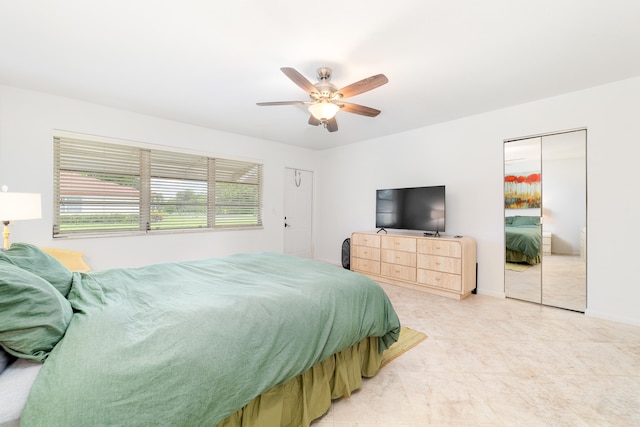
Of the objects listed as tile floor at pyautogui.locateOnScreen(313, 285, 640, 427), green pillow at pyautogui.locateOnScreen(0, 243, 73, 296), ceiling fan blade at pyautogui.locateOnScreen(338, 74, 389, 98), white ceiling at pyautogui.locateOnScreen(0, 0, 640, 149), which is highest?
white ceiling at pyautogui.locateOnScreen(0, 0, 640, 149)

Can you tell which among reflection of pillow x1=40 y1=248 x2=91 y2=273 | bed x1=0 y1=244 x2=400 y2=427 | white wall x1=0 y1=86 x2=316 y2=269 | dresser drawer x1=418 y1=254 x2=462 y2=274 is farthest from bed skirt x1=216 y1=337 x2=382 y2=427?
white wall x1=0 y1=86 x2=316 y2=269

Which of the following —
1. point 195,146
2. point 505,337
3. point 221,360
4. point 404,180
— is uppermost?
point 195,146

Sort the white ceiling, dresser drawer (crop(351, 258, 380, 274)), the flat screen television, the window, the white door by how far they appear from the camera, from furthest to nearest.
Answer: the white door → dresser drawer (crop(351, 258, 380, 274)) → the flat screen television → the window → the white ceiling

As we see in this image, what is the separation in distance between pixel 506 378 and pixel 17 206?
4222 mm

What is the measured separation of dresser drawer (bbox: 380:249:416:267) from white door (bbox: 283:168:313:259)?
1.99 m

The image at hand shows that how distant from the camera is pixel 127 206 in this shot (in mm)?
3707

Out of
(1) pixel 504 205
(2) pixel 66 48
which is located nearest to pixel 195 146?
(2) pixel 66 48

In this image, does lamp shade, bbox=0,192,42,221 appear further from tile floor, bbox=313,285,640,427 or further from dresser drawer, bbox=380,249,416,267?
dresser drawer, bbox=380,249,416,267

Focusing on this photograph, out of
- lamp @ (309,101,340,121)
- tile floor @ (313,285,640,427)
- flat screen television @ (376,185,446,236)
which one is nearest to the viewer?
tile floor @ (313,285,640,427)

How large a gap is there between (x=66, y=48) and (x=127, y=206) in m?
2.02

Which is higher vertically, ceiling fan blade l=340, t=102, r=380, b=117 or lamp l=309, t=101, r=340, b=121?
ceiling fan blade l=340, t=102, r=380, b=117

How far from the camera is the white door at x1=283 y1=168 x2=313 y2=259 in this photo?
217 inches

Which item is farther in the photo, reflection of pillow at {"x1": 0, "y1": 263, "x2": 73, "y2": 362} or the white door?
the white door

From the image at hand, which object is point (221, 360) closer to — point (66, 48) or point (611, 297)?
point (66, 48)
